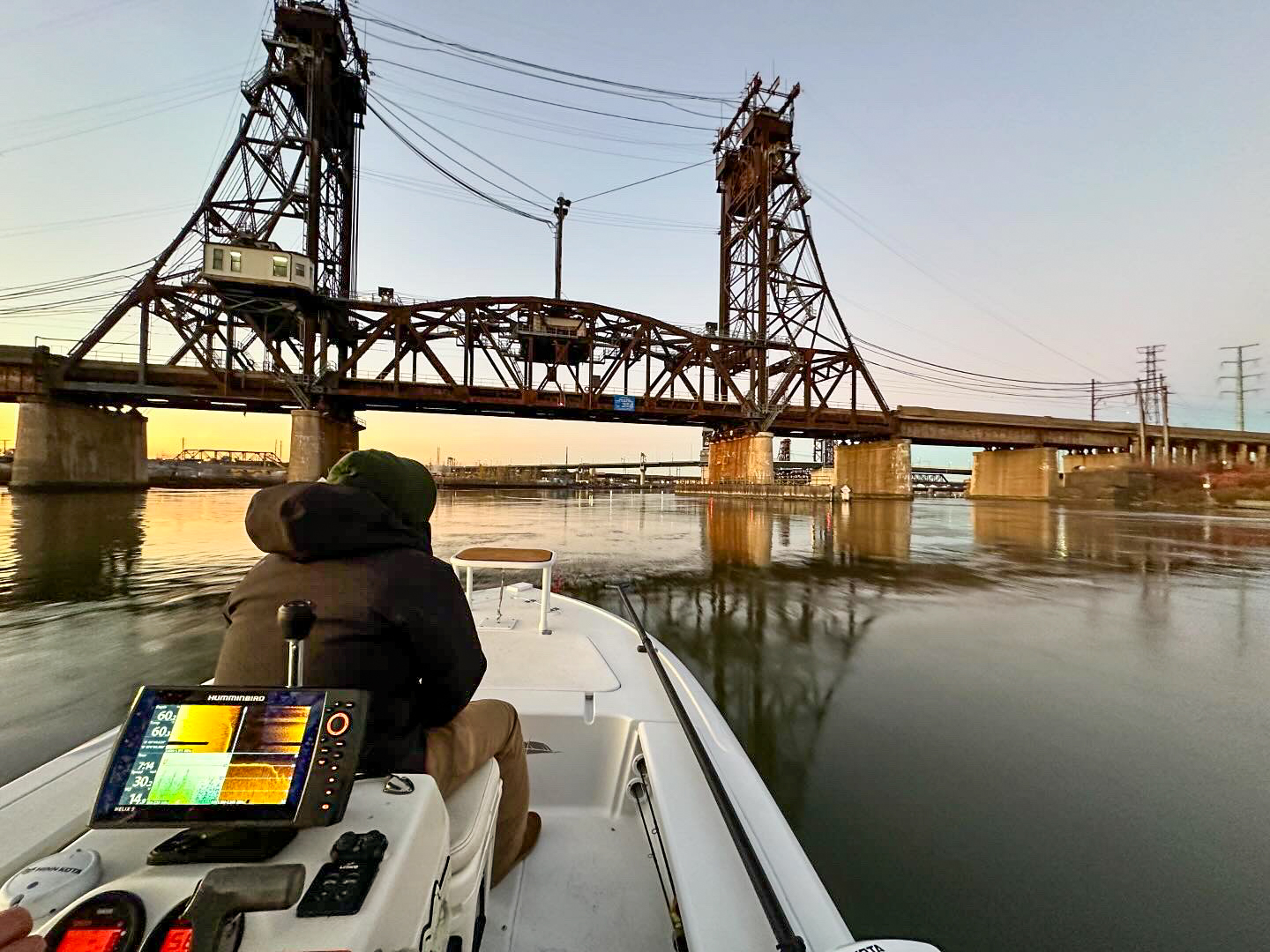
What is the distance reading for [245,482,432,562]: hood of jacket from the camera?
1.46 metres

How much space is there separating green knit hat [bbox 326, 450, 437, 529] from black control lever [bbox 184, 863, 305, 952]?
1.01 metres

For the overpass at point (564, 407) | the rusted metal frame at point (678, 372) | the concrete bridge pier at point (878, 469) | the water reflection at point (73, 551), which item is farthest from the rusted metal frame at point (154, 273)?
the concrete bridge pier at point (878, 469)

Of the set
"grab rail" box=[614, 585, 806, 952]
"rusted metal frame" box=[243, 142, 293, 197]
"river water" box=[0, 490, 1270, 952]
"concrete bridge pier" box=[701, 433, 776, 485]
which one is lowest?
"river water" box=[0, 490, 1270, 952]

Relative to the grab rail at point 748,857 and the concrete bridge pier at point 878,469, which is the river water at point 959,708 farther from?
the concrete bridge pier at point 878,469

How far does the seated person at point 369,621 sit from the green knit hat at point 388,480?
4 cm

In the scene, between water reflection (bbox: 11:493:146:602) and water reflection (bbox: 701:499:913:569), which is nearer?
water reflection (bbox: 11:493:146:602)

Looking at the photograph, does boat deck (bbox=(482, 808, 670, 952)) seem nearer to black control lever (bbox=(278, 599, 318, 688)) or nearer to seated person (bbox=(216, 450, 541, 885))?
seated person (bbox=(216, 450, 541, 885))

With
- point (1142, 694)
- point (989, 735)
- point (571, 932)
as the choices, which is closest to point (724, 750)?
point (571, 932)

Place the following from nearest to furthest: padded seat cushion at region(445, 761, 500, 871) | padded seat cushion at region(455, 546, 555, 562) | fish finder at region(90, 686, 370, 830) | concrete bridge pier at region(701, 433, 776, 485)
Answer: fish finder at region(90, 686, 370, 830), padded seat cushion at region(445, 761, 500, 871), padded seat cushion at region(455, 546, 555, 562), concrete bridge pier at region(701, 433, 776, 485)

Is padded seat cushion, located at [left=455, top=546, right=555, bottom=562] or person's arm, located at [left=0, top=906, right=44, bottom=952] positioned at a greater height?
padded seat cushion, located at [left=455, top=546, right=555, bottom=562]

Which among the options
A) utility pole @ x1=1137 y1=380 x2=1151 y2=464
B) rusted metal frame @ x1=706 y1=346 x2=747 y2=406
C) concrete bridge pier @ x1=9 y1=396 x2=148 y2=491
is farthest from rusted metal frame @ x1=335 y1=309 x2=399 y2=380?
utility pole @ x1=1137 y1=380 x2=1151 y2=464

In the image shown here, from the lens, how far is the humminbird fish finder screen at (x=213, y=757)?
3.45 ft

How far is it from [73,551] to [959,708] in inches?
705

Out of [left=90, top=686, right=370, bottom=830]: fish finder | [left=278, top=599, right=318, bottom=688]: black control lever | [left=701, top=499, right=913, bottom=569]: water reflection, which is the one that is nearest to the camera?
[left=90, top=686, right=370, bottom=830]: fish finder
